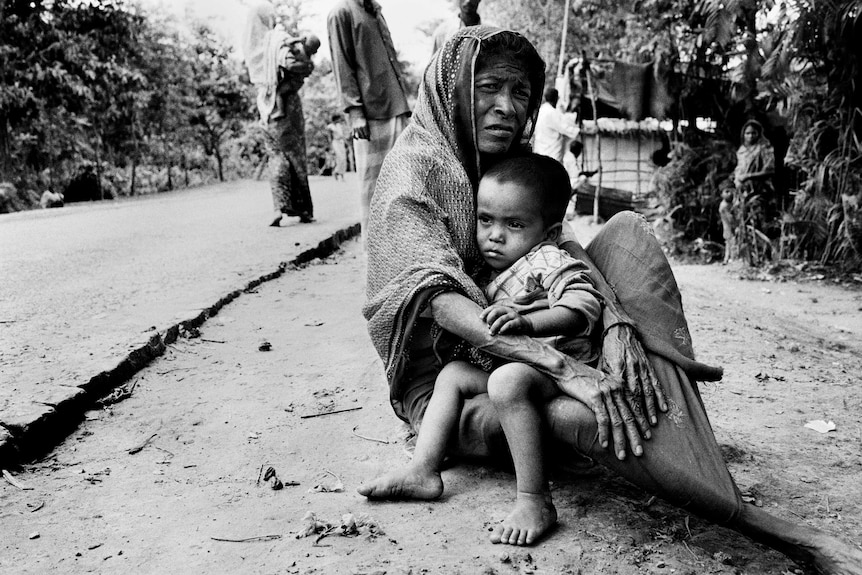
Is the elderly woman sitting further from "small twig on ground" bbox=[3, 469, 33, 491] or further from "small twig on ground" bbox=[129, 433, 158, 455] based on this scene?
"small twig on ground" bbox=[3, 469, 33, 491]

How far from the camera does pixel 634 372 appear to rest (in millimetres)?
2119

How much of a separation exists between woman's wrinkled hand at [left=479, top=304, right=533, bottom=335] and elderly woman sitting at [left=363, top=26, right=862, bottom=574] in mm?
56

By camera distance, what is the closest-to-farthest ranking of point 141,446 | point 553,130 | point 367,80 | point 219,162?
point 141,446
point 367,80
point 553,130
point 219,162

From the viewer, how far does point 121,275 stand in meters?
5.85

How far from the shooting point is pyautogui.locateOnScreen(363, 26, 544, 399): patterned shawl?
93.1 inches

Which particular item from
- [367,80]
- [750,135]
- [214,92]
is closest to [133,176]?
[214,92]

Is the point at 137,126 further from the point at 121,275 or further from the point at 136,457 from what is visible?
the point at 136,457

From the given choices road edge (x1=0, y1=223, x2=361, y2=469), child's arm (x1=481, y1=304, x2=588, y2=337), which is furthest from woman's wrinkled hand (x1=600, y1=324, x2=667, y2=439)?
road edge (x1=0, y1=223, x2=361, y2=469)

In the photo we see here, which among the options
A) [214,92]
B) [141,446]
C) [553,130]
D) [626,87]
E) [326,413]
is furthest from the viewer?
[214,92]

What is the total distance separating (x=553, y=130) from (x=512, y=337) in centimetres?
966

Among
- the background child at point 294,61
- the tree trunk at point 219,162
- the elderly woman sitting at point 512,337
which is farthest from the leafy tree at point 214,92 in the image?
the elderly woman sitting at point 512,337

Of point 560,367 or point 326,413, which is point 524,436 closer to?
point 560,367

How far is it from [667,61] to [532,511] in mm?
8934

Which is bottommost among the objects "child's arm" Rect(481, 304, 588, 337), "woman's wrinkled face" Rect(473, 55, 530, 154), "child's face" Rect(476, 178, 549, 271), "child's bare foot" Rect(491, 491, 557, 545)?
"child's bare foot" Rect(491, 491, 557, 545)
